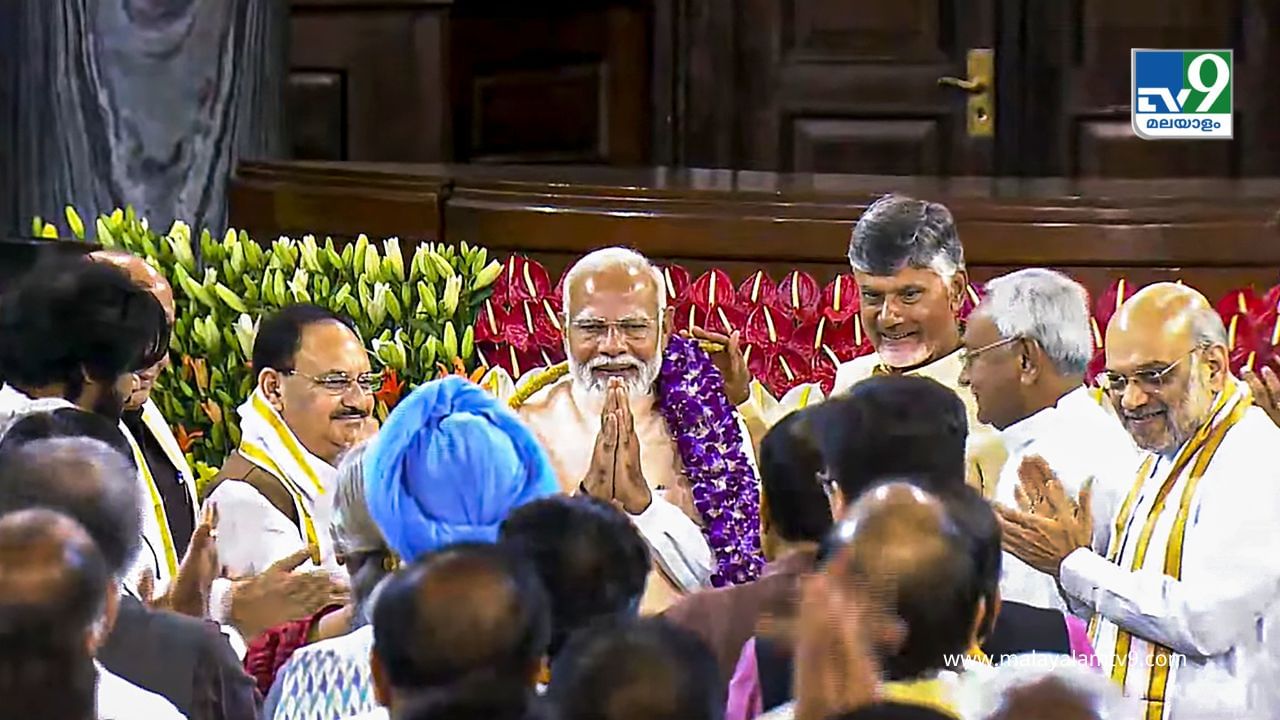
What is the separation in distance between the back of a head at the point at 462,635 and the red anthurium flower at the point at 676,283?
0.91 meters

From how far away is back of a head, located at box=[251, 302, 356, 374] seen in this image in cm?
235

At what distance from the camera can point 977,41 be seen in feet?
16.1

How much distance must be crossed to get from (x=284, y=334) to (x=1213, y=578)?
94 centimetres

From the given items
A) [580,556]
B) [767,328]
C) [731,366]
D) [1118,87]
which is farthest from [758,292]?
[1118,87]

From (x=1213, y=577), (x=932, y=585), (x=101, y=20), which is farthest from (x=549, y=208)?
(x=932, y=585)

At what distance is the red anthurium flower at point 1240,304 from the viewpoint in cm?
235

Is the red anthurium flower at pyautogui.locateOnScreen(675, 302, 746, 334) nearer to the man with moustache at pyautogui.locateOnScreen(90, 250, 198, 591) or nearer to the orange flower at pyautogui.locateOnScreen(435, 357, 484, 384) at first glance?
the orange flower at pyautogui.locateOnScreen(435, 357, 484, 384)

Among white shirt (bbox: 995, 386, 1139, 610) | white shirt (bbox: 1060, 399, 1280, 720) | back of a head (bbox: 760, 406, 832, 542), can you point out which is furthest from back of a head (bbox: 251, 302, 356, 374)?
white shirt (bbox: 1060, 399, 1280, 720)

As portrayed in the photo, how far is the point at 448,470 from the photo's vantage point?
191 centimetres

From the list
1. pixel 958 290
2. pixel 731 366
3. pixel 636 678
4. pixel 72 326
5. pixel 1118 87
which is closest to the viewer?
pixel 636 678

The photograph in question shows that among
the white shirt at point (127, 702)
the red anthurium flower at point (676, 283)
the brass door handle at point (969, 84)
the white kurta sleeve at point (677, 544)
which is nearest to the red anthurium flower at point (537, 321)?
the red anthurium flower at point (676, 283)

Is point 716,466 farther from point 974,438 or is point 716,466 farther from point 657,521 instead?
point 974,438

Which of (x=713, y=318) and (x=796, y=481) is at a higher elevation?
(x=713, y=318)

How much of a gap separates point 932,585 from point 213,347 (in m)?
1.22
